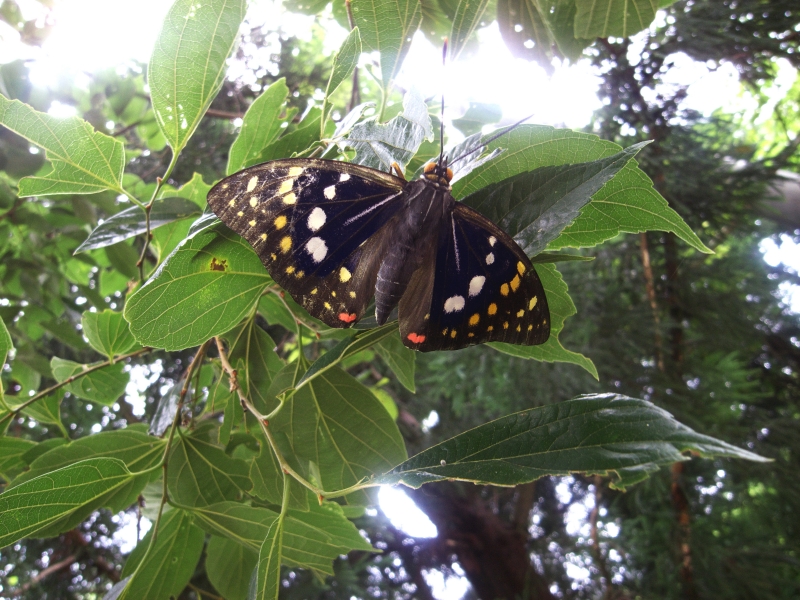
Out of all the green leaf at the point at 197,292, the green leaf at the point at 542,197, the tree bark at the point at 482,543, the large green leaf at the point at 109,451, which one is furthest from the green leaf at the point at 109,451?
the tree bark at the point at 482,543

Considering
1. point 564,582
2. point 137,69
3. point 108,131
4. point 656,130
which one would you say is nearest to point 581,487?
point 564,582

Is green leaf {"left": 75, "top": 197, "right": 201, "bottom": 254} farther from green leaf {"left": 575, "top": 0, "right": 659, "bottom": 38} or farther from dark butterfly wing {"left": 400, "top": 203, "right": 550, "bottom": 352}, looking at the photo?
green leaf {"left": 575, "top": 0, "right": 659, "bottom": 38}

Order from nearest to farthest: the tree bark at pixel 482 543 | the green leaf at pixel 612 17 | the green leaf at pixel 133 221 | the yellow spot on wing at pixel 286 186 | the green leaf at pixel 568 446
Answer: the green leaf at pixel 568 446 → the yellow spot on wing at pixel 286 186 → the green leaf at pixel 133 221 → the green leaf at pixel 612 17 → the tree bark at pixel 482 543

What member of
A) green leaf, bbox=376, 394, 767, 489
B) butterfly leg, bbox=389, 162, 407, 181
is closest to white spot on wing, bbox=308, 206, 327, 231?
butterfly leg, bbox=389, 162, 407, 181

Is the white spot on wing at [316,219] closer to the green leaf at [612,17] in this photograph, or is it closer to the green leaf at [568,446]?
the green leaf at [568,446]

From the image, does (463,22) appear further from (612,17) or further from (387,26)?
(612,17)

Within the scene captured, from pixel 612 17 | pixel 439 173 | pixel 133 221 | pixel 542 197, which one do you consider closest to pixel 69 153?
pixel 133 221

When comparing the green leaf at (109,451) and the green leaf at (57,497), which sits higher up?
the green leaf at (109,451)
